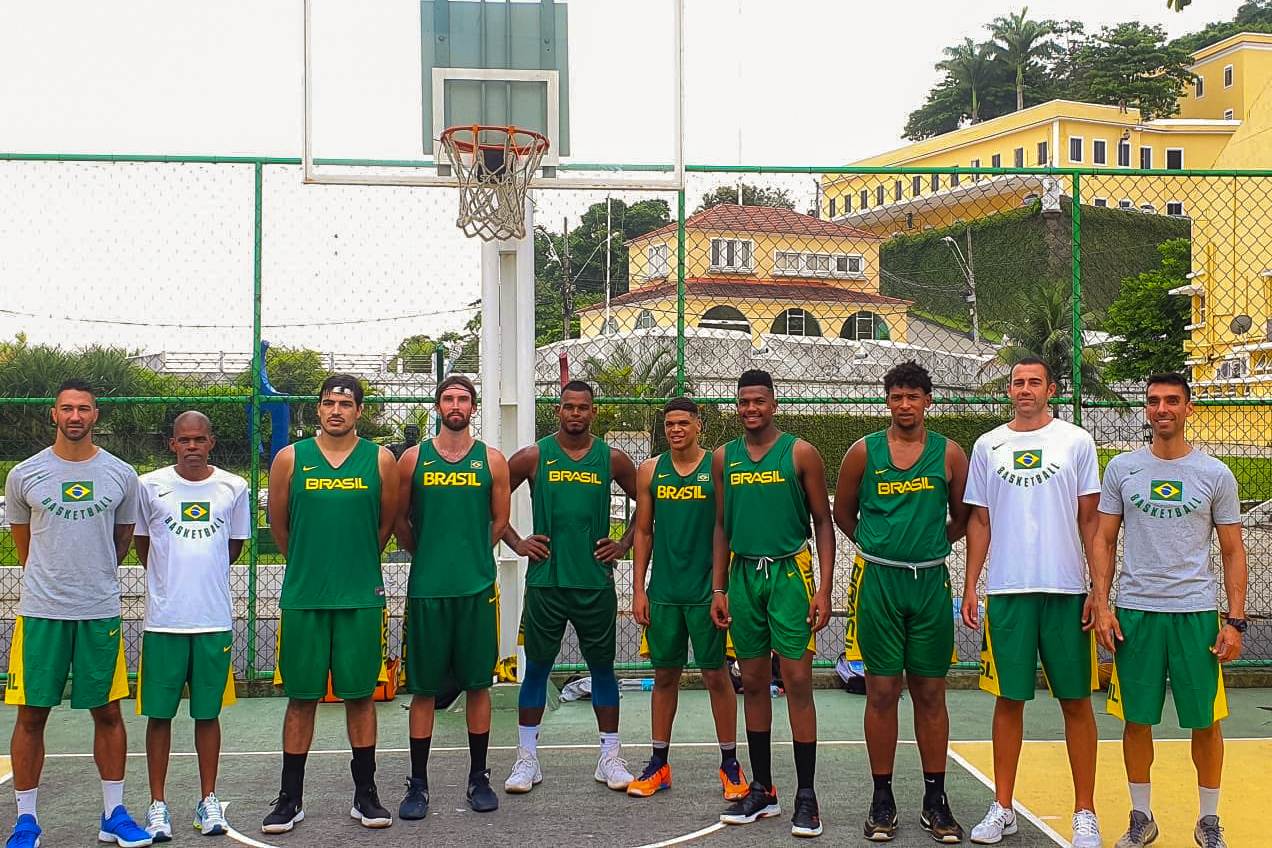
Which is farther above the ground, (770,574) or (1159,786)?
(770,574)

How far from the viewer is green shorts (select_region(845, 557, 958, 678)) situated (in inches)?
209

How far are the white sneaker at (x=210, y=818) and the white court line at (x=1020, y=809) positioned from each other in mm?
3536

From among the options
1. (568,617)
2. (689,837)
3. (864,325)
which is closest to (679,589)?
(568,617)

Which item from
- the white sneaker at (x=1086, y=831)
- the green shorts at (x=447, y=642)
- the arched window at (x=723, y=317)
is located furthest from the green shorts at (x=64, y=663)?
the arched window at (x=723, y=317)

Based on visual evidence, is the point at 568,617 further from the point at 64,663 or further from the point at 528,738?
the point at 64,663

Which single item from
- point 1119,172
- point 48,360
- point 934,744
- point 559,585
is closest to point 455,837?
point 559,585

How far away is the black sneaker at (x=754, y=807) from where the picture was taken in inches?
216

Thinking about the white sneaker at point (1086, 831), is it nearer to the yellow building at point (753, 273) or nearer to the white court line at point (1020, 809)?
the white court line at point (1020, 809)

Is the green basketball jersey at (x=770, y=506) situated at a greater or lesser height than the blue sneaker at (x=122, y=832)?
greater

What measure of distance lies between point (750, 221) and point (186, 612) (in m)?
4.88

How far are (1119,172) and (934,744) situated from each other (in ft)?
13.5

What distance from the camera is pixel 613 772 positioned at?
6.02 metres

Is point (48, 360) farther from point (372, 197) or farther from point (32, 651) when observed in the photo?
point (32, 651)

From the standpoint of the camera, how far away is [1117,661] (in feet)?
17.1
